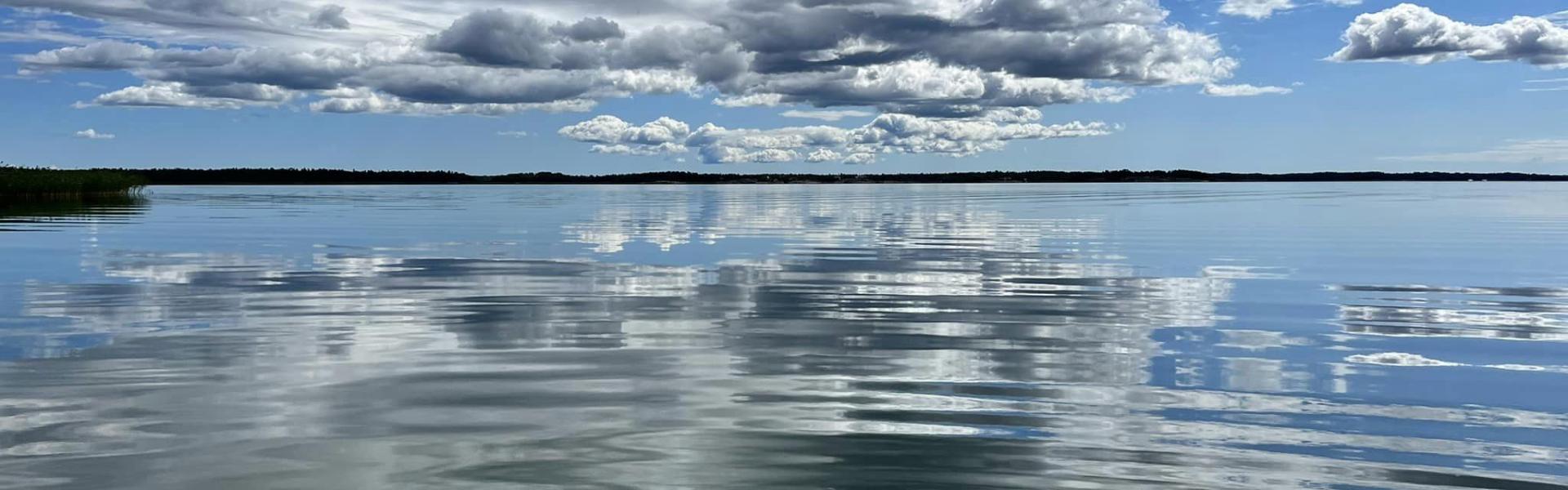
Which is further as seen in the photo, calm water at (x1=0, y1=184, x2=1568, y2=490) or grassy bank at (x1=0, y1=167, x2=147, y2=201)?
grassy bank at (x1=0, y1=167, x2=147, y2=201)

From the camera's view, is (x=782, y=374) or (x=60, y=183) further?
(x=60, y=183)

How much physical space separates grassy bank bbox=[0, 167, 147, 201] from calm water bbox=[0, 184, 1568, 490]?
66.2 m

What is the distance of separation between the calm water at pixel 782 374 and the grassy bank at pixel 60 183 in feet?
217

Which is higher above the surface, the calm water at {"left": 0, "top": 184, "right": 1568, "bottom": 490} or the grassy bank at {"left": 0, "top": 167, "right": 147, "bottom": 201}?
the grassy bank at {"left": 0, "top": 167, "right": 147, "bottom": 201}

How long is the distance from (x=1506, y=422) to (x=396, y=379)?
11467 millimetres

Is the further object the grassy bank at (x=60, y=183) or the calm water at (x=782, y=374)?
the grassy bank at (x=60, y=183)

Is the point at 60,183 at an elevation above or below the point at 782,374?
above

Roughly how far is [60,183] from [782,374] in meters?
94.7

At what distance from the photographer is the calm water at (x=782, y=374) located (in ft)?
30.8

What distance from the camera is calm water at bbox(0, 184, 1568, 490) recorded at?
9383 millimetres

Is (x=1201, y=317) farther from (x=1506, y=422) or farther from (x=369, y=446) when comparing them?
(x=369, y=446)

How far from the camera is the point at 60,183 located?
295 feet

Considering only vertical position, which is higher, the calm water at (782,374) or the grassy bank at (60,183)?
the grassy bank at (60,183)

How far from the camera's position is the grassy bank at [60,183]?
8662 centimetres
